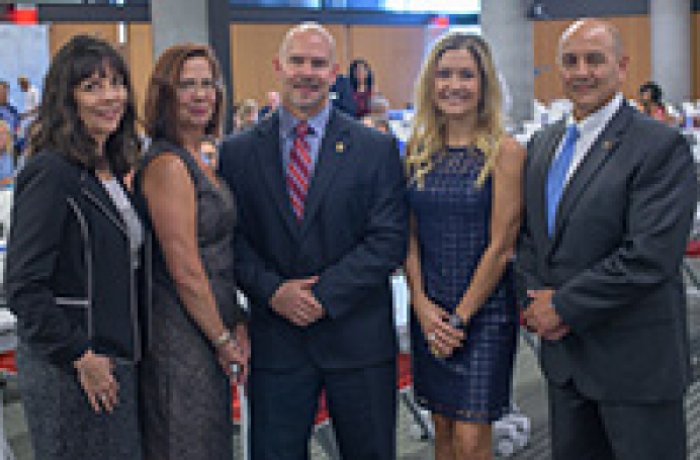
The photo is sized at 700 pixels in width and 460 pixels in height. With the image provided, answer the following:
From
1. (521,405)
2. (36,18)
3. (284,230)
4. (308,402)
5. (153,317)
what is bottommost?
(521,405)

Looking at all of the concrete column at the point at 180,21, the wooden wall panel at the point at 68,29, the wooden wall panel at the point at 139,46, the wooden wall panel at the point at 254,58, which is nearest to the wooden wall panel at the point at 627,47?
the wooden wall panel at the point at 254,58

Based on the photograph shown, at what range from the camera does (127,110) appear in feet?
8.79

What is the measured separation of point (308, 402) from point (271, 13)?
20.8 meters

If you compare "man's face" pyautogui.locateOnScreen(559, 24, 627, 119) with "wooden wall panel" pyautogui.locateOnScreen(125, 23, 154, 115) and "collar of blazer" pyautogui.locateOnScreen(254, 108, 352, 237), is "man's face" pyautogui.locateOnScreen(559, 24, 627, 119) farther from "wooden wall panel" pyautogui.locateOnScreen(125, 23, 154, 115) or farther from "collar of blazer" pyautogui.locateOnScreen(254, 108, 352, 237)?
"wooden wall panel" pyautogui.locateOnScreen(125, 23, 154, 115)

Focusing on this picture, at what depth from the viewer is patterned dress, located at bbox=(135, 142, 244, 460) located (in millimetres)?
2750

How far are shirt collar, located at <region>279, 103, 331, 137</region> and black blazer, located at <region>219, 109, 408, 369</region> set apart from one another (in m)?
0.02

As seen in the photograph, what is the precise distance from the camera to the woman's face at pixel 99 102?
98.3 inches

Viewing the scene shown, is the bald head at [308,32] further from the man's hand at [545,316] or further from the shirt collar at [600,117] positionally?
the man's hand at [545,316]

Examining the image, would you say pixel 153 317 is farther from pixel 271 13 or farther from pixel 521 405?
pixel 271 13

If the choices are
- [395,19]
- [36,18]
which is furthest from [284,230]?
[395,19]

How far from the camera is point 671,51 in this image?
22.3m

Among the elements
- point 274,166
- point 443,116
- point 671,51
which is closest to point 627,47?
point 671,51

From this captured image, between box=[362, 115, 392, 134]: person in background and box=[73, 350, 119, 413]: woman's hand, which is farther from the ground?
box=[362, 115, 392, 134]: person in background

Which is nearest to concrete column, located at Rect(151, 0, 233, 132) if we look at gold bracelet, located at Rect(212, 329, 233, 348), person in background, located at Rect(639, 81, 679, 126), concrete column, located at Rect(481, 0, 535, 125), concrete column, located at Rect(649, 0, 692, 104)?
person in background, located at Rect(639, 81, 679, 126)
